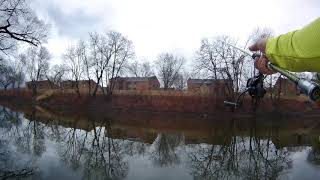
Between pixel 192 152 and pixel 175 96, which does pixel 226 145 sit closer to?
pixel 192 152

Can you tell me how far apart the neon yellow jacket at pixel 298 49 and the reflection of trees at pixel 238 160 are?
12638 millimetres

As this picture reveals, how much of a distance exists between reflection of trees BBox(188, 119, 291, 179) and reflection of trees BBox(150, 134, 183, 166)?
2.98 ft

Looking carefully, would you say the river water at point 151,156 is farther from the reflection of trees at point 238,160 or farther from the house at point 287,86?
the house at point 287,86

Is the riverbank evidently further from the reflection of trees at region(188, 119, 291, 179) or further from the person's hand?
the person's hand

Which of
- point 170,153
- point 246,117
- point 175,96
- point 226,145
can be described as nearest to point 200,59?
point 175,96

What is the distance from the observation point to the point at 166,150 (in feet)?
64.8

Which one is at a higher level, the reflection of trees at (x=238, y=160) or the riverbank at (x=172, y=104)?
the riverbank at (x=172, y=104)

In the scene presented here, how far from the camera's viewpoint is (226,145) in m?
22.4

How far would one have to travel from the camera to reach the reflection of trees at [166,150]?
16844 millimetres

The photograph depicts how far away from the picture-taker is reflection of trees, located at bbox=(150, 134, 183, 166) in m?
16.8

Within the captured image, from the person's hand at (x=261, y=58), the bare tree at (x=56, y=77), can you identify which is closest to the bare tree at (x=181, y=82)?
the bare tree at (x=56, y=77)

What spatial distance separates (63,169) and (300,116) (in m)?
42.2

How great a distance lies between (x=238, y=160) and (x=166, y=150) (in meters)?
3.98

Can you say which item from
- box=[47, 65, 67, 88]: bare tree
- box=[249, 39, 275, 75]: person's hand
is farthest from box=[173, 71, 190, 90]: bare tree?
box=[249, 39, 275, 75]: person's hand
